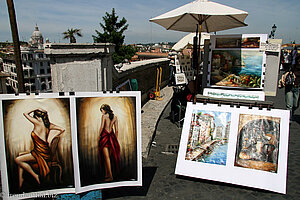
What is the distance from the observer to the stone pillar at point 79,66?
3.82 meters

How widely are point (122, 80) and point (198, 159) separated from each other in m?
3.26

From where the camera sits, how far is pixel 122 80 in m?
5.63

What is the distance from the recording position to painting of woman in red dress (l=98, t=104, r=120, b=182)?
8.24 ft

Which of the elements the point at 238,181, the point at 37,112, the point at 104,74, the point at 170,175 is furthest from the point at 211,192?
the point at 104,74

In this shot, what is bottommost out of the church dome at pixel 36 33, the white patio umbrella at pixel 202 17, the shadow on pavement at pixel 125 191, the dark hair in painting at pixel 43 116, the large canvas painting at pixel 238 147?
the shadow on pavement at pixel 125 191

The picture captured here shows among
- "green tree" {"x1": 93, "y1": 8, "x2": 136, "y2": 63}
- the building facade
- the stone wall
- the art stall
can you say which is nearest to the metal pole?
the stone wall

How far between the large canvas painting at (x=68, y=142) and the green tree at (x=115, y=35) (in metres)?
35.7

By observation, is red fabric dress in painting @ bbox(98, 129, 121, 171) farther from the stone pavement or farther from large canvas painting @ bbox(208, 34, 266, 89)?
large canvas painting @ bbox(208, 34, 266, 89)

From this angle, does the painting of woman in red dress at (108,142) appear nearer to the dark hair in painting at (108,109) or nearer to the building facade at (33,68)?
the dark hair in painting at (108,109)

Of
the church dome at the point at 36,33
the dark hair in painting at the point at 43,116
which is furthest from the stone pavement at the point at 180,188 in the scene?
the church dome at the point at 36,33

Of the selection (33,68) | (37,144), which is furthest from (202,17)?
(33,68)

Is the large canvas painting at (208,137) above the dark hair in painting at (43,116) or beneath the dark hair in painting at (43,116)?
beneath

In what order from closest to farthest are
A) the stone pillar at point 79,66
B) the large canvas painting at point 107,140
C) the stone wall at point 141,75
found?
1. the large canvas painting at point 107,140
2. the stone pillar at point 79,66
3. the stone wall at point 141,75

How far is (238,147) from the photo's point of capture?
2924mm
